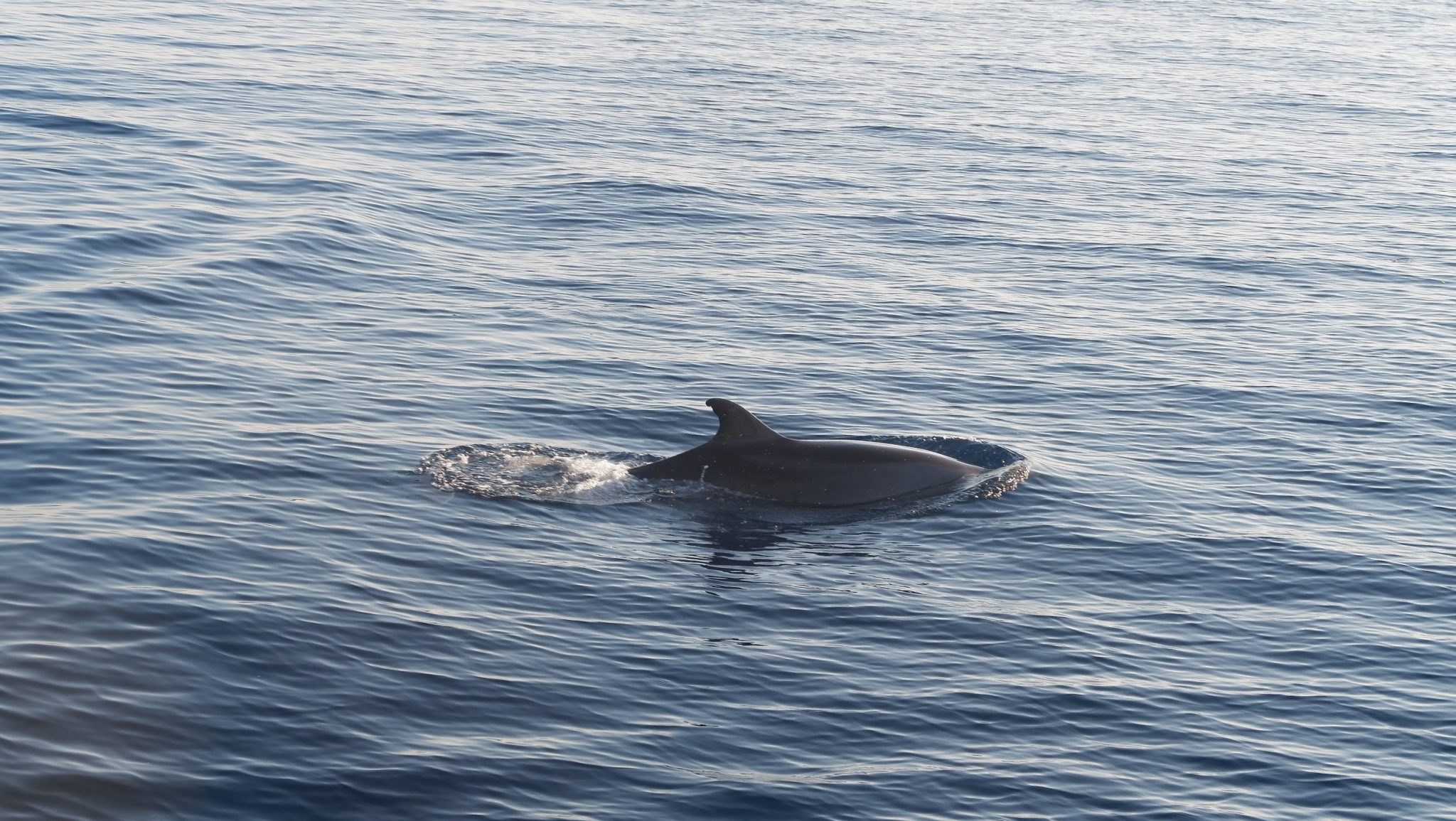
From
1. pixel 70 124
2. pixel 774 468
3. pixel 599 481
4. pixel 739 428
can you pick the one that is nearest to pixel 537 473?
pixel 599 481

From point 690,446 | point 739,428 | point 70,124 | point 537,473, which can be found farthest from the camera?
point 70,124

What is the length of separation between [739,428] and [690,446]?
2224mm

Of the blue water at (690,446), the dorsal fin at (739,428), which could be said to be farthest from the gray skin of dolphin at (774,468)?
the blue water at (690,446)

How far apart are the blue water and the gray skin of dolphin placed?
24cm

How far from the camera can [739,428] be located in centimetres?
1773

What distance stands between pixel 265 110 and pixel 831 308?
18.4 metres

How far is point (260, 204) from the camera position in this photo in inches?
1204

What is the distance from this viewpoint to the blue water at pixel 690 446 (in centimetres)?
1277

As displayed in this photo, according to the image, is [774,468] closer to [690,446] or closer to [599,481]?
[599,481]

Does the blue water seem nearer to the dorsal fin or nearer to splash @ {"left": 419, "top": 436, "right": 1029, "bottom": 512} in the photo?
splash @ {"left": 419, "top": 436, "right": 1029, "bottom": 512}

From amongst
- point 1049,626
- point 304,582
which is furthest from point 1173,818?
point 304,582

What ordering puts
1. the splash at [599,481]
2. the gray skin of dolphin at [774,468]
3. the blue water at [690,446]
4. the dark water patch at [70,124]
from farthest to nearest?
the dark water patch at [70,124]
the gray skin of dolphin at [774,468]
the splash at [599,481]
the blue water at [690,446]

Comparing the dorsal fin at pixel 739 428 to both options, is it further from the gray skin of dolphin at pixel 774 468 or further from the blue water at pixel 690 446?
the blue water at pixel 690 446

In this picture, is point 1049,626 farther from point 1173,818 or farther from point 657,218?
point 657,218
